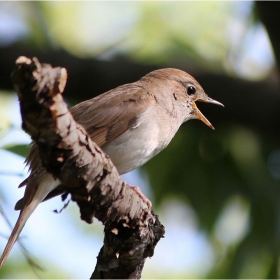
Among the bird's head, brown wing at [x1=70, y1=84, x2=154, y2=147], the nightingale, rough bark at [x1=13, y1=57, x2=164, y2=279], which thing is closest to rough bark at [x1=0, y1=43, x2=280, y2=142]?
the bird's head

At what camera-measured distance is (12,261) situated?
6.90 m

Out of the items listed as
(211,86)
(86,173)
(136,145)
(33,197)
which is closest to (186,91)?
(211,86)

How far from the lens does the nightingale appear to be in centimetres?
528

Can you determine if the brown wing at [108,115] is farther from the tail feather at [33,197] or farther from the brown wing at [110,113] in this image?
the tail feather at [33,197]

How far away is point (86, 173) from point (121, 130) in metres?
2.20

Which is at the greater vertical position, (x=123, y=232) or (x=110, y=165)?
(x=110, y=165)

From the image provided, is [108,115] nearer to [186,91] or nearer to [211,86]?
[186,91]

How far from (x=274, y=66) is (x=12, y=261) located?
→ 426 centimetres

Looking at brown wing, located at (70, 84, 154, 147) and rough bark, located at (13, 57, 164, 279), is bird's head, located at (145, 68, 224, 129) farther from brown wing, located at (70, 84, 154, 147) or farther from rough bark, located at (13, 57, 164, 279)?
rough bark, located at (13, 57, 164, 279)

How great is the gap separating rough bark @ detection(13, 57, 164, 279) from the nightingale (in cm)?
114

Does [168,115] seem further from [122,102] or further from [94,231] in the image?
[94,231]

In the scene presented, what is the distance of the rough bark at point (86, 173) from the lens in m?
2.95

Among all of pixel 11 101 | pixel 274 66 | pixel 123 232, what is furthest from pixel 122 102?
pixel 274 66

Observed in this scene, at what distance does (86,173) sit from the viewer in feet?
11.4
